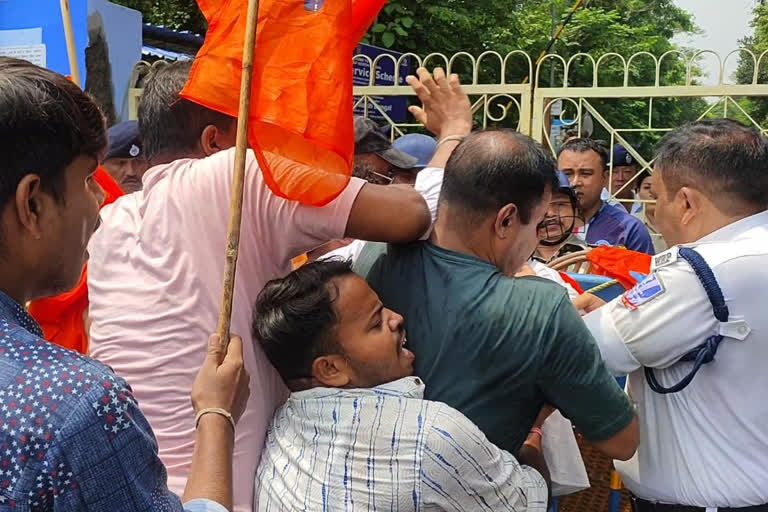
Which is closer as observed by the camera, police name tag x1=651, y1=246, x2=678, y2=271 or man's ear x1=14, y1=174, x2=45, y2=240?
man's ear x1=14, y1=174, x2=45, y2=240

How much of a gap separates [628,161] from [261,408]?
536 cm

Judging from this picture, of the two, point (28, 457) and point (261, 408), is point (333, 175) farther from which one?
point (28, 457)

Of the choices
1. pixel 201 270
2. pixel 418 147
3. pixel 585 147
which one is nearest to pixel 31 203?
pixel 201 270

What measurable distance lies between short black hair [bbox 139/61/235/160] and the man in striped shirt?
0.43 metres

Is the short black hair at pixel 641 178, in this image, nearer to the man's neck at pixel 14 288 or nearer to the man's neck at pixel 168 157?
the man's neck at pixel 168 157

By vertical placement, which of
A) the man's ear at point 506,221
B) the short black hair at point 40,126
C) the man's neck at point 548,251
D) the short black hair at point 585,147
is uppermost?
the short black hair at point 40,126

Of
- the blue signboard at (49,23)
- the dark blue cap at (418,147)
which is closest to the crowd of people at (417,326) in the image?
the dark blue cap at (418,147)

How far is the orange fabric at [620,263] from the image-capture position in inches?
98.9

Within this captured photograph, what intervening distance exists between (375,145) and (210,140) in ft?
4.66

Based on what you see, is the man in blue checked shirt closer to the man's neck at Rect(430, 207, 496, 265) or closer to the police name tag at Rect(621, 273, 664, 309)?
the man's neck at Rect(430, 207, 496, 265)

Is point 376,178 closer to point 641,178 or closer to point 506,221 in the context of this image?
point 506,221

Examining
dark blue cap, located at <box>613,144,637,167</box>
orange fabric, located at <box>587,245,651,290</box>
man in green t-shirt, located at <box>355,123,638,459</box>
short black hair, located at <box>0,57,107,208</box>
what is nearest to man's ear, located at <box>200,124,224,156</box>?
man in green t-shirt, located at <box>355,123,638,459</box>

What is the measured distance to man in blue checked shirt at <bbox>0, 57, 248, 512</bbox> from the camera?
3.03ft

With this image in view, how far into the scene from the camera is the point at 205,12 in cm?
181
